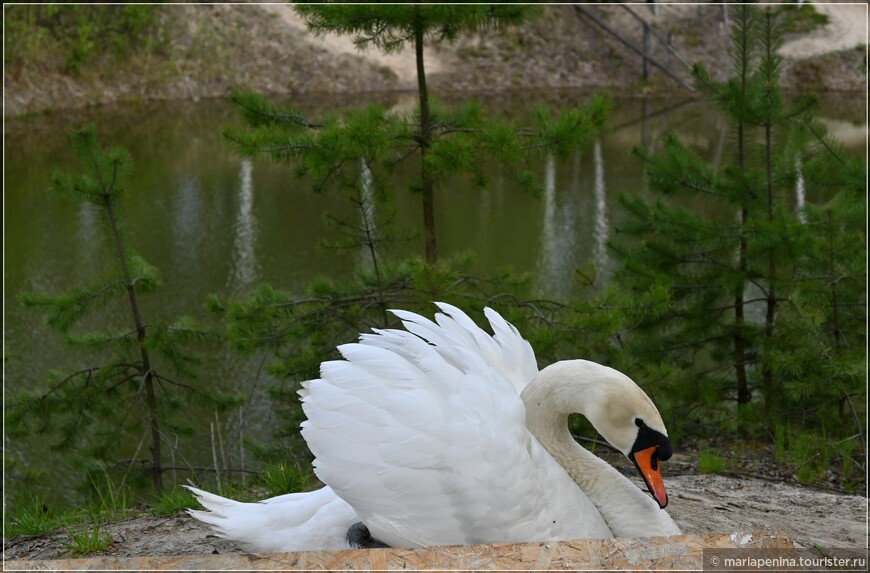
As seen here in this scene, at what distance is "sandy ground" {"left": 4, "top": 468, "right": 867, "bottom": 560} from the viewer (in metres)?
3.64

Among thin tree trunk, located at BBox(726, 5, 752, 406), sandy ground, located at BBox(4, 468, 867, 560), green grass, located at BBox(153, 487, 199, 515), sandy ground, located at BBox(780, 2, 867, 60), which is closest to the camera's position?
sandy ground, located at BBox(4, 468, 867, 560)

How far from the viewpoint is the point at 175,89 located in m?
23.7

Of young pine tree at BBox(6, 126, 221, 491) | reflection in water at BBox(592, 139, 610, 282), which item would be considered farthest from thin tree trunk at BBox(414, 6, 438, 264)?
reflection in water at BBox(592, 139, 610, 282)

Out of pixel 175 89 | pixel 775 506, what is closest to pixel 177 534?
pixel 775 506

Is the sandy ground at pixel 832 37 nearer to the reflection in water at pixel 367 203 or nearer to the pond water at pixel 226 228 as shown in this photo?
the pond water at pixel 226 228

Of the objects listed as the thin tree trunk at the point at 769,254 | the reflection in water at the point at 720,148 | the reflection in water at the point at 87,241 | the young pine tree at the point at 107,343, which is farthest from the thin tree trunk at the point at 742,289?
the reflection in water at the point at 720,148

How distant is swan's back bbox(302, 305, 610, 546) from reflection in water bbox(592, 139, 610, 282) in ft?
16.3

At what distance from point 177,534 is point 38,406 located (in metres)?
2.67

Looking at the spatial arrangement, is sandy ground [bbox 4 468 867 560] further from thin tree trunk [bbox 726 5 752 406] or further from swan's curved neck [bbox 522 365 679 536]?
thin tree trunk [bbox 726 5 752 406]

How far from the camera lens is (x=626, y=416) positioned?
10.7 ft

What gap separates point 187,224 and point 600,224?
205 inches

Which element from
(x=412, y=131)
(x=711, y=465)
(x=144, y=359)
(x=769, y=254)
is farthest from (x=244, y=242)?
(x=711, y=465)

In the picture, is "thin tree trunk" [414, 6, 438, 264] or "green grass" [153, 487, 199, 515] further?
"thin tree trunk" [414, 6, 438, 264]

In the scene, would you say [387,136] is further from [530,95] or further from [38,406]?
[530,95]
